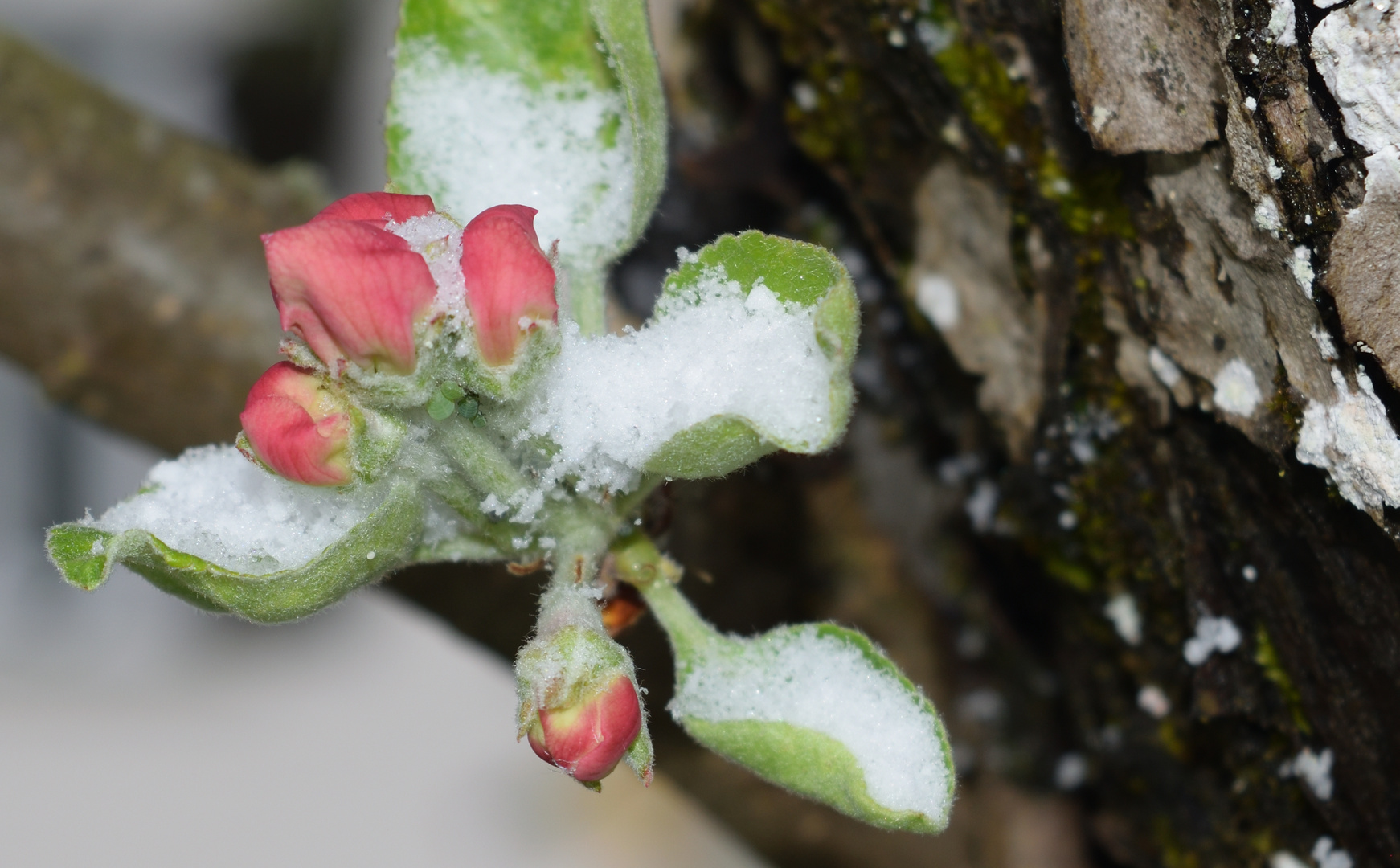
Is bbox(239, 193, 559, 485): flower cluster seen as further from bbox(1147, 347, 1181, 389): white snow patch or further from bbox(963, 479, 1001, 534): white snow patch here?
bbox(963, 479, 1001, 534): white snow patch

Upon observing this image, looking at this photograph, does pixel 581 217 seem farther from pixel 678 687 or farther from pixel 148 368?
pixel 148 368

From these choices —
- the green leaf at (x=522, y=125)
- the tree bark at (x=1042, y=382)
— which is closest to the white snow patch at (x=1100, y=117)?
the tree bark at (x=1042, y=382)

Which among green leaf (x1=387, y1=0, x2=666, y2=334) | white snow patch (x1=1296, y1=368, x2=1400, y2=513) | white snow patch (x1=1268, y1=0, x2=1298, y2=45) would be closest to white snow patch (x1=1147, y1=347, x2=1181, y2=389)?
white snow patch (x1=1296, y1=368, x2=1400, y2=513)

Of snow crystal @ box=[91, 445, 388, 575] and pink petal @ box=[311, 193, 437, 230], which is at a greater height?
pink petal @ box=[311, 193, 437, 230]

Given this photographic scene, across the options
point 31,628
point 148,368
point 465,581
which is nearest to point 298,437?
point 465,581

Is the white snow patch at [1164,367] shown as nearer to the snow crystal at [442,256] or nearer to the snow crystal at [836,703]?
the snow crystal at [836,703]
